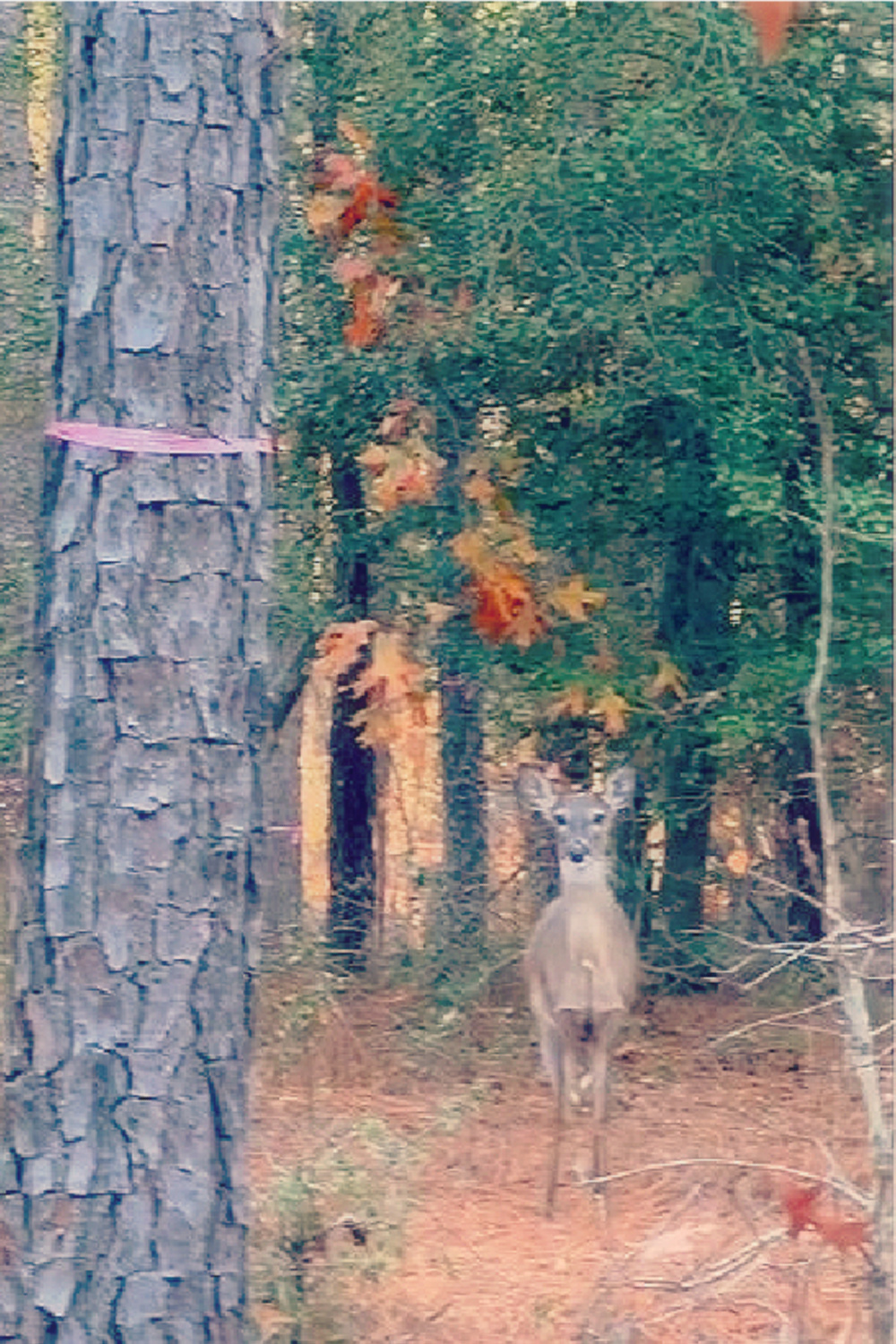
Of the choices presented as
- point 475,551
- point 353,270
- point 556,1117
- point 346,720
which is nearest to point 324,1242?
point 556,1117

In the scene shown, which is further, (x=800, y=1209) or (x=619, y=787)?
(x=619, y=787)

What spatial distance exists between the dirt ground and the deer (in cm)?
26

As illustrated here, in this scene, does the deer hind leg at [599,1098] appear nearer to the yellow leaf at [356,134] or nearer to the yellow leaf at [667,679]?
the yellow leaf at [667,679]

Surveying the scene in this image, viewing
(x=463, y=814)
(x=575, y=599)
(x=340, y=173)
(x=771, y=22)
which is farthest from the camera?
(x=463, y=814)

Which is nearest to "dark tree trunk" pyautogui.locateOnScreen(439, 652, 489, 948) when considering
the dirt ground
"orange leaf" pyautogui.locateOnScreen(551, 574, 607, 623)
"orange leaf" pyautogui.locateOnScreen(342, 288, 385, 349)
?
the dirt ground

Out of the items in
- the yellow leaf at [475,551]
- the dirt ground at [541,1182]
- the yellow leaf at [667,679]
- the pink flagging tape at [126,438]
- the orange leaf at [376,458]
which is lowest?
the dirt ground at [541,1182]

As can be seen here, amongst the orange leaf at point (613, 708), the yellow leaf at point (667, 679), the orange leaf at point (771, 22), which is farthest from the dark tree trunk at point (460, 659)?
the orange leaf at point (771, 22)

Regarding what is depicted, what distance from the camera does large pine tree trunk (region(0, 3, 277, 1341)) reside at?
364cm

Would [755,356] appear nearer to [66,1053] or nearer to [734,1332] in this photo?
[734,1332]

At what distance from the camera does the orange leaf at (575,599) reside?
22.7ft

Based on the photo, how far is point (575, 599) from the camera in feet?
22.7

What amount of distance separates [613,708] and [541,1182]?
1.60 meters

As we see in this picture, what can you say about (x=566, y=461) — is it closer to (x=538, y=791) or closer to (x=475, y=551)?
(x=475, y=551)

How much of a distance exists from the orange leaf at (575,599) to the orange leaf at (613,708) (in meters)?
0.26
